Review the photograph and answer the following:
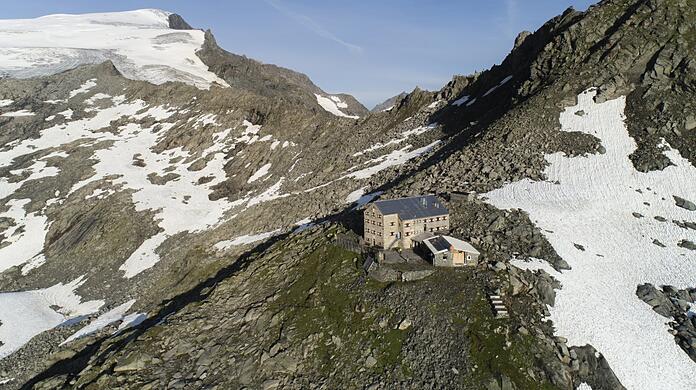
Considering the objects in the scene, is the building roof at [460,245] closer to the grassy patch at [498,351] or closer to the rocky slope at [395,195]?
the rocky slope at [395,195]

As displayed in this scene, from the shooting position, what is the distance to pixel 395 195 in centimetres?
4634

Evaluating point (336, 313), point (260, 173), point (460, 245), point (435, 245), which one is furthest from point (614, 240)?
point (260, 173)

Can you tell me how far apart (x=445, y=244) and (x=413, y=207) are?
5.79 metres

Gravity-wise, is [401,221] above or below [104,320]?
above

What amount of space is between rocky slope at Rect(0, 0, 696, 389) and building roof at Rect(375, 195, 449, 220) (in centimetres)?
274

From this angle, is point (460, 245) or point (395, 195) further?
point (395, 195)

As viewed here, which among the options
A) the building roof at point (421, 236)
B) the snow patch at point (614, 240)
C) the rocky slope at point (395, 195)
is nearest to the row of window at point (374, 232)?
the rocky slope at point (395, 195)

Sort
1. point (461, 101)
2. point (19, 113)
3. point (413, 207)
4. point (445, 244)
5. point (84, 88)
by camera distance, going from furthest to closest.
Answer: point (84, 88) < point (19, 113) < point (461, 101) < point (413, 207) < point (445, 244)

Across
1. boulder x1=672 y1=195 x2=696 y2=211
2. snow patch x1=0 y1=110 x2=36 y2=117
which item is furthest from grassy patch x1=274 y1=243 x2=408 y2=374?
snow patch x1=0 y1=110 x2=36 y2=117

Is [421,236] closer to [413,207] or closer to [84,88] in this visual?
[413,207]

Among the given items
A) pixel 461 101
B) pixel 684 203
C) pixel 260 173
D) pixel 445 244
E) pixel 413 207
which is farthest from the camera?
pixel 260 173

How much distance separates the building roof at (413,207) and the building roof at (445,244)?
2.98 m

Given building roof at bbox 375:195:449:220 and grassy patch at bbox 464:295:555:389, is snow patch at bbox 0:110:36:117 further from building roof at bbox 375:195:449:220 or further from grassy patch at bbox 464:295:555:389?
grassy patch at bbox 464:295:555:389

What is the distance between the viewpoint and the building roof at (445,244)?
104 ft
